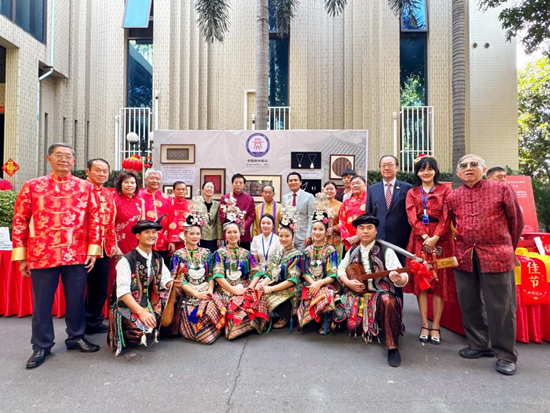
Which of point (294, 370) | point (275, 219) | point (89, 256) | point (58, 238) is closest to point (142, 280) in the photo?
point (89, 256)

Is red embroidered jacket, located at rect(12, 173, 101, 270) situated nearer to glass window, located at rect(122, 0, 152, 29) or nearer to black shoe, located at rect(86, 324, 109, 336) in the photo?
black shoe, located at rect(86, 324, 109, 336)

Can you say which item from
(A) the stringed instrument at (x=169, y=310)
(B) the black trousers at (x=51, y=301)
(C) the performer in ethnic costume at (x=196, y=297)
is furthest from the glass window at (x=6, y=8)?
(A) the stringed instrument at (x=169, y=310)

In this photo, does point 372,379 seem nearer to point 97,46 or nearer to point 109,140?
point 109,140

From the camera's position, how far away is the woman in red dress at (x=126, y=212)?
12.6 feet

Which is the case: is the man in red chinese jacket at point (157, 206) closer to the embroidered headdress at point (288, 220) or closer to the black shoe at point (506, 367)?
the embroidered headdress at point (288, 220)

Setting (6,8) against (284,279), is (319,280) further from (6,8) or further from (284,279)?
(6,8)

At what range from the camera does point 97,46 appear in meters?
11.9

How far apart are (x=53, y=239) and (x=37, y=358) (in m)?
1.00

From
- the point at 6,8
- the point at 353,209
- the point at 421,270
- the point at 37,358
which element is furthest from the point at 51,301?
the point at 6,8

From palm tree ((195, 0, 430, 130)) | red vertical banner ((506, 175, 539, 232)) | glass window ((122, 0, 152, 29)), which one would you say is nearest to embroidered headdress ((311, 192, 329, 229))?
red vertical banner ((506, 175, 539, 232))

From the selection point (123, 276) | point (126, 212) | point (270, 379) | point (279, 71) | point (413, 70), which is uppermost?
point (279, 71)

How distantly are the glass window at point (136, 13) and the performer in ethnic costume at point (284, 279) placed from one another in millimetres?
10701

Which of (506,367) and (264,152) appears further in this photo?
(264,152)

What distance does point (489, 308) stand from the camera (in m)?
2.87
